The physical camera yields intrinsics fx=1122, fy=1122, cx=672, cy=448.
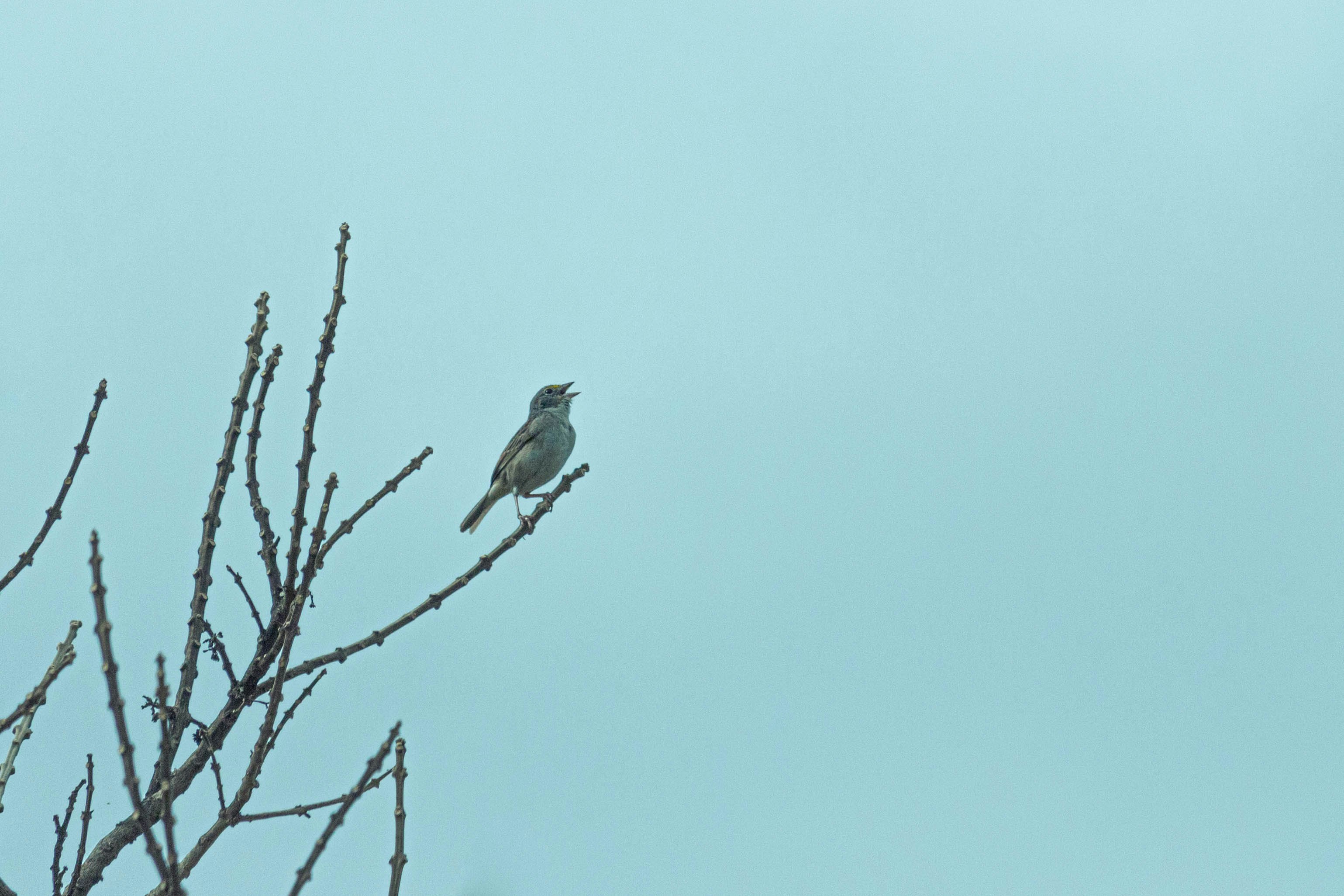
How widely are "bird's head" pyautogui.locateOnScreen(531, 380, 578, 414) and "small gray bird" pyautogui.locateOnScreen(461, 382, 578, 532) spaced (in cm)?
42

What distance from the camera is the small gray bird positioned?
41.8 feet

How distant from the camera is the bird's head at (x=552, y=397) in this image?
1399 centimetres

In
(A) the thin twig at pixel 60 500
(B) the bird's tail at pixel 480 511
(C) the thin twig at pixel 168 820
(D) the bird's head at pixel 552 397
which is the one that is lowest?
(C) the thin twig at pixel 168 820

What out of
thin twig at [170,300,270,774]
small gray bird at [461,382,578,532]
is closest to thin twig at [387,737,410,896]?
thin twig at [170,300,270,774]

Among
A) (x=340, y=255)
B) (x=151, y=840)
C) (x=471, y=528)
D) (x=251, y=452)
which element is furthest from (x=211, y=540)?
(x=471, y=528)

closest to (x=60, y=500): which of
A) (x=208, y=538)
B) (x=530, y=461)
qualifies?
(x=208, y=538)

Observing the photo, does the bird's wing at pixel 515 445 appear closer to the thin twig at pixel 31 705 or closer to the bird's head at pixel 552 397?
the bird's head at pixel 552 397

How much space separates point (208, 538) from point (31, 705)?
102 cm

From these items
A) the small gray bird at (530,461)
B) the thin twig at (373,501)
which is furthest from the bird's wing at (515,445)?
the thin twig at (373,501)

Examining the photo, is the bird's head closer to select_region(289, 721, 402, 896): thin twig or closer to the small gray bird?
the small gray bird

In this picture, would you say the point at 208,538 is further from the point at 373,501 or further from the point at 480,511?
the point at 480,511

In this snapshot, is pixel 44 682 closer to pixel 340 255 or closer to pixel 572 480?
pixel 340 255

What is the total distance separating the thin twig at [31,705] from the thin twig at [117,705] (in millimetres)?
1352

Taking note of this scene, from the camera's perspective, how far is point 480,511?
13.1 meters
